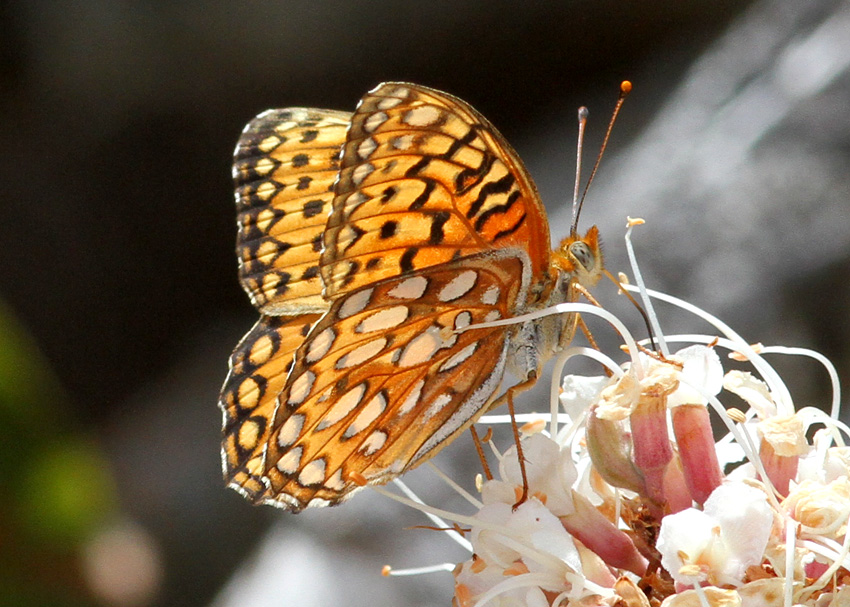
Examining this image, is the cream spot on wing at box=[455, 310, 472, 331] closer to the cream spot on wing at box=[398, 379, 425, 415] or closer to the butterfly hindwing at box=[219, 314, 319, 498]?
the cream spot on wing at box=[398, 379, 425, 415]

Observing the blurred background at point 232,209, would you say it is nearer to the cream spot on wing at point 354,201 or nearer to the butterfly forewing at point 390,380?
the butterfly forewing at point 390,380

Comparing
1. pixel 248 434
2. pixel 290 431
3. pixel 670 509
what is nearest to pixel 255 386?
pixel 248 434

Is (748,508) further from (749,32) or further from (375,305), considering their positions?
(749,32)

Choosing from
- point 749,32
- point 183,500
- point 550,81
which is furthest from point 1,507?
point 749,32

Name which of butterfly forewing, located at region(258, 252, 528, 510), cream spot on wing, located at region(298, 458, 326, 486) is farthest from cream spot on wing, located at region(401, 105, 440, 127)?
cream spot on wing, located at region(298, 458, 326, 486)

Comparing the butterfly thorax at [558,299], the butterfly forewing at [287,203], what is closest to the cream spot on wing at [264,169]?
the butterfly forewing at [287,203]

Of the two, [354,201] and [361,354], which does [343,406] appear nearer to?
[361,354]
